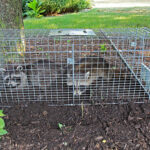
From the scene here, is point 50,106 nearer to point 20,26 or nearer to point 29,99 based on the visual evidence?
point 29,99

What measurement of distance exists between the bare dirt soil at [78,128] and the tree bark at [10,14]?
2.35 metres

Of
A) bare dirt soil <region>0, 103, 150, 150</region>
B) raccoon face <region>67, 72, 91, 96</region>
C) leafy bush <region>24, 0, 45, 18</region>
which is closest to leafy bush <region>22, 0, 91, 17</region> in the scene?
leafy bush <region>24, 0, 45, 18</region>

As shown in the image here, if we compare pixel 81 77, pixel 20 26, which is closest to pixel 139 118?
pixel 81 77

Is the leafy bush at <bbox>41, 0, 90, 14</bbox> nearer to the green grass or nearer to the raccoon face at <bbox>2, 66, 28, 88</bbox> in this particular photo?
the green grass

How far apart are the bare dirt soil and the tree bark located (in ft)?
7.73

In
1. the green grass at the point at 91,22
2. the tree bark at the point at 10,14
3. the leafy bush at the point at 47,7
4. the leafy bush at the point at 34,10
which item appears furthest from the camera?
the leafy bush at the point at 47,7

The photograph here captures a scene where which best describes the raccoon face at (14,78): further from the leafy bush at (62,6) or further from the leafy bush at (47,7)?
the leafy bush at (62,6)

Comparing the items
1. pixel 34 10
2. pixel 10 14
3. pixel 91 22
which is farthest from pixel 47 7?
pixel 10 14

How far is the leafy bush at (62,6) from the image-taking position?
1348 centimetres

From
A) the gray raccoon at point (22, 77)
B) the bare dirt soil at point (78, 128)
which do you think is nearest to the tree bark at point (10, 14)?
the gray raccoon at point (22, 77)

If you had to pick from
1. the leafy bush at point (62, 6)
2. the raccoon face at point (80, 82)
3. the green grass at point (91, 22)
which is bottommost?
the raccoon face at point (80, 82)

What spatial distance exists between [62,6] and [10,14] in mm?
10288

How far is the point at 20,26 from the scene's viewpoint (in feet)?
16.6

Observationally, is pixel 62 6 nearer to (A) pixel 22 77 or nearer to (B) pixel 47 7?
(B) pixel 47 7
